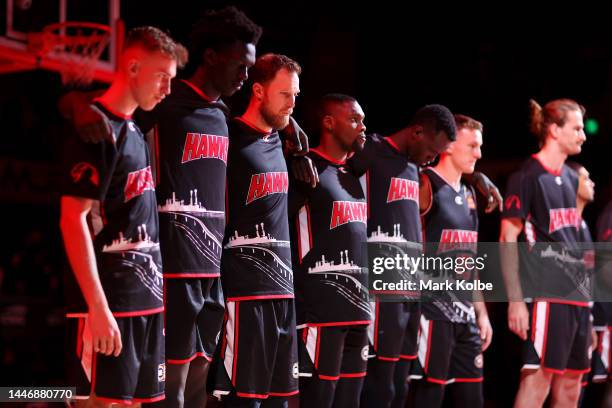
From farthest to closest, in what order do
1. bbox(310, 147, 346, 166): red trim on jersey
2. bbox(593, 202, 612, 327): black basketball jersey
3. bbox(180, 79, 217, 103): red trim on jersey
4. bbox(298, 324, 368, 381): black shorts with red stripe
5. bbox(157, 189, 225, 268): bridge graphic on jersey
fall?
bbox(593, 202, 612, 327): black basketball jersey → bbox(310, 147, 346, 166): red trim on jersey → bbox(298, 324, 368, 381): black shorts with red stripe → bbox(180, 79, 217, 103): red trim on jersey → bbox(157, 189, 225, 268): bridge graphic on jersey

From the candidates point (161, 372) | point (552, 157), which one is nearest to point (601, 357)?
point (552, 157)

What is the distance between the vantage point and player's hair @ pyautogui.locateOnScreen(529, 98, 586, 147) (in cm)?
551

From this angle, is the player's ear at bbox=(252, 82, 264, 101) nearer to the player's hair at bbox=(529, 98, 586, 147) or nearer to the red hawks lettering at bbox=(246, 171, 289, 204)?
the red hawks lettering at bbox=(246, 171, 289, 204)

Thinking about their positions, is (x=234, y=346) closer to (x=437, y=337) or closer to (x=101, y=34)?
(x=437, y=337)

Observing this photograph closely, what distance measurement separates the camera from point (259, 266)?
386 cm

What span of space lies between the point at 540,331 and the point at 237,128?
2.34 meters

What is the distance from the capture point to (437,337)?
4930mm

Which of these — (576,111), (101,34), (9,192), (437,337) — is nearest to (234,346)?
(437,337)

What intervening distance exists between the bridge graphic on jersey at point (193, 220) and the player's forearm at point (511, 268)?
2260 mm

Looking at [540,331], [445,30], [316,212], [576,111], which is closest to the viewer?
[316,212]

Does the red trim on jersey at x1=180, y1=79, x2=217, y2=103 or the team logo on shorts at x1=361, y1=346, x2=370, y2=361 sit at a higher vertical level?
the red trim on jersey at x1=180, y1=79, x2=217, y2=103

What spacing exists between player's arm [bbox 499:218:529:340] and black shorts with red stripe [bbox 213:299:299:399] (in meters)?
1.79

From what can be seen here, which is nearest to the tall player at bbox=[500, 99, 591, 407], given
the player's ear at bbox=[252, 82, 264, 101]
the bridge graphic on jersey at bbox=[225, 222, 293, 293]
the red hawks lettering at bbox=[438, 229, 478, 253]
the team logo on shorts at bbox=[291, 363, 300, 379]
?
the red hawks lettering at bbox=[438, 229, 478, 253]

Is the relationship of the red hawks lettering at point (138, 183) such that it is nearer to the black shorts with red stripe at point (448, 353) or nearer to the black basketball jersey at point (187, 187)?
the black basketball jersey at point (187, 187)
